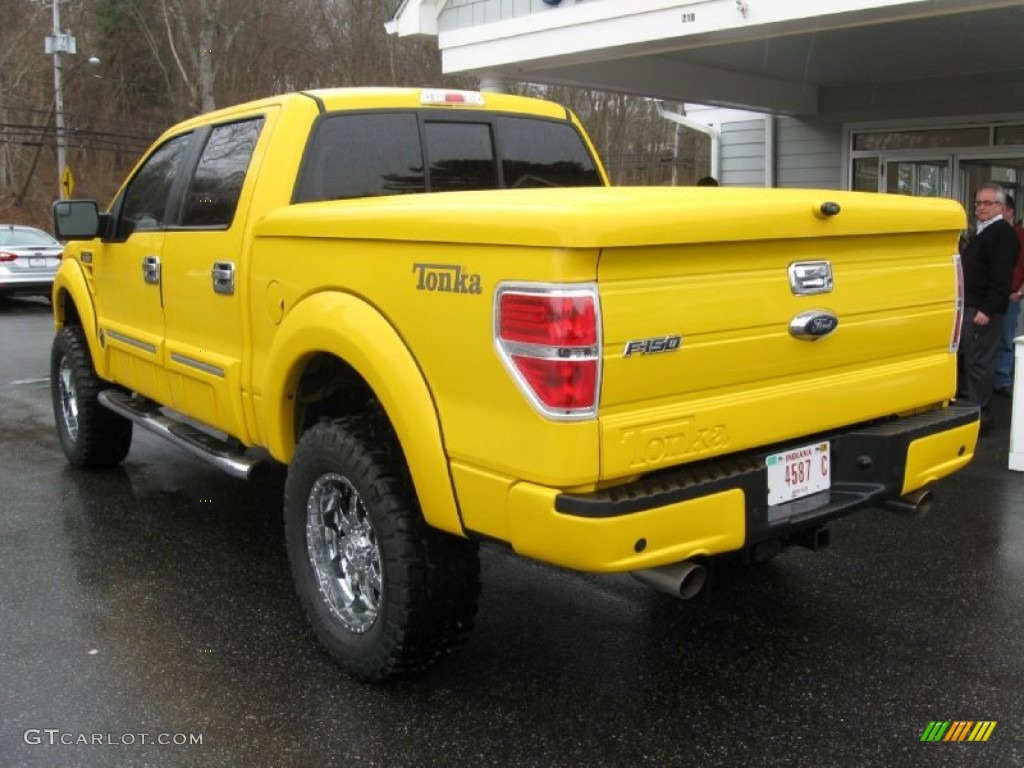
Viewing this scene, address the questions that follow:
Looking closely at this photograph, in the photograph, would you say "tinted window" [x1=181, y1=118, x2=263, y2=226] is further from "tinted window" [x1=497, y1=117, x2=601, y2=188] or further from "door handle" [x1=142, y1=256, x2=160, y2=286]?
"tinted window" [x1=497, y1=117, x2=601, y2=188]

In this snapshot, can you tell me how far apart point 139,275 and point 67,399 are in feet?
6.04

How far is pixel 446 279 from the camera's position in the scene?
118 inches

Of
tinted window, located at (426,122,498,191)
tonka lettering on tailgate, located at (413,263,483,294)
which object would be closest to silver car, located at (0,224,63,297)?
tinted window, located at (426,122,498,191)

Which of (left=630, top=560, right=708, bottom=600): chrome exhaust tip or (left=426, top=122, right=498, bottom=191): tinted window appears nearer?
(left=630, top=560, right=708, bottom=600): chrome exhaust tip

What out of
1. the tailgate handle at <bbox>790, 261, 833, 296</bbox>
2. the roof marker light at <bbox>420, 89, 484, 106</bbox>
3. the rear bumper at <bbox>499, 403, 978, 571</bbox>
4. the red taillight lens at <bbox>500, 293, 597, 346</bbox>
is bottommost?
the rear bumper at <bbox>499, 403, 978, 571</bbox>

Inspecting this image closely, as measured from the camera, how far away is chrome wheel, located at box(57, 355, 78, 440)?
6.53 meters

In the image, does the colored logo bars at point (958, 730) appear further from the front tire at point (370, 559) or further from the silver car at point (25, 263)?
the silver car at point (25, 263)

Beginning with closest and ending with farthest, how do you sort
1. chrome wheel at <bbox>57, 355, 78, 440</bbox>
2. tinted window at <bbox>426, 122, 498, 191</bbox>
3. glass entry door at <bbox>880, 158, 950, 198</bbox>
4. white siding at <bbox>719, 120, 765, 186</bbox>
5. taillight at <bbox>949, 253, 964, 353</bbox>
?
taillight at <bbox>949, 253, 964, 353</bbox> < tinted window at <bbox>426, 122, 498, 191</bbox> < chrome wheel at <bbox>57, 355, 78, 440</bbox> < glass entry door at <bbox>880, 158, 950, 198</bbox> < white siding at <bbox>719, 120, 765, 186</bbox>

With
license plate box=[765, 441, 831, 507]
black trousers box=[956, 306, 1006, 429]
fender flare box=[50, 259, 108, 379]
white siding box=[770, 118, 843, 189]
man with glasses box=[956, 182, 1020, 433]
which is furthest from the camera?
white siding box=[770, 118, 843, 189]

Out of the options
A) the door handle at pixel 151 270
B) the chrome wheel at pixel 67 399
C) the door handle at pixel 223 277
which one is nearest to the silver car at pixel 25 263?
the chrome wheel at pixel 67 399

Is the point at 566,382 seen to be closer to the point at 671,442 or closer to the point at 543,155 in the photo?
the point at 671,442

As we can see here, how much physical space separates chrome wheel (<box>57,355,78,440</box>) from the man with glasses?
6207 mm

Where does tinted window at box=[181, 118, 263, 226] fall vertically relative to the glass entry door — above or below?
below

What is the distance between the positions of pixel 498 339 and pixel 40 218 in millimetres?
39024
